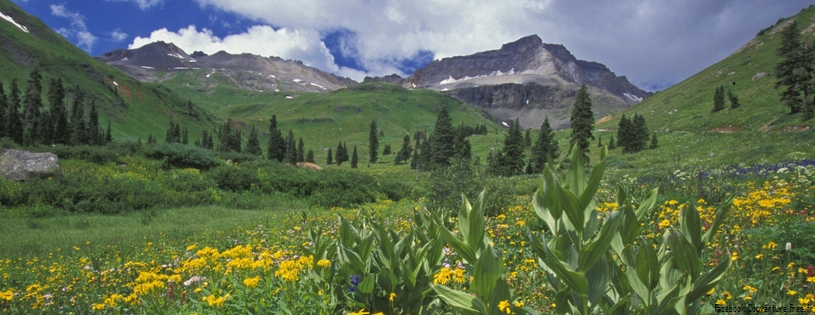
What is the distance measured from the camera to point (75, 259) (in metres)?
7.59

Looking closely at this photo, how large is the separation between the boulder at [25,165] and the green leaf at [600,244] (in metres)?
24.8

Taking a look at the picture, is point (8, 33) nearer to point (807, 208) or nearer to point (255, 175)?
point (255, 175)

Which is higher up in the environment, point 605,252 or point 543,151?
point 543,151

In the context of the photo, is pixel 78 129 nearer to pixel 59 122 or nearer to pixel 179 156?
pixel 59 122

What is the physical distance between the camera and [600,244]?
134cm

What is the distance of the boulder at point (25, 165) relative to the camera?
1777 cm

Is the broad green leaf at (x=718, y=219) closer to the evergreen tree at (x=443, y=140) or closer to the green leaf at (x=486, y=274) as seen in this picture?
the green leaf at (x=486, y=274)

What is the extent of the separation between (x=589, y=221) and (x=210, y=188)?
77.1ft

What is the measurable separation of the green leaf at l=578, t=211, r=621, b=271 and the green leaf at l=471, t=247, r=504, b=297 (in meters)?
0.35

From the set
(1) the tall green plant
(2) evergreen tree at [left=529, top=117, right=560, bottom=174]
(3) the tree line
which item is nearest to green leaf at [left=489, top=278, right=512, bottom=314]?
(1) the tall green plant

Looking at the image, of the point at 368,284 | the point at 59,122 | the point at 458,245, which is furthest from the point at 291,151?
the point at 458,245

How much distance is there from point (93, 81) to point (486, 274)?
16262 centimetres

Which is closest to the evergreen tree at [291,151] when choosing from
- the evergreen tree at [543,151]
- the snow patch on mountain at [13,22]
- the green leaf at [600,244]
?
the evergreen tree at [543,151]

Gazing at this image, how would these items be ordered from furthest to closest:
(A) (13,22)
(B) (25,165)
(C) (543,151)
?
1. (A) (13,22)
2. (C) (543,151)
3. (B) (25,165)
